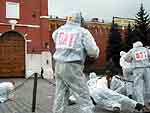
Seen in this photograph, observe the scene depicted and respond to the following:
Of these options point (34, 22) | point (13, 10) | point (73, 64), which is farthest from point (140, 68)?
point (34, 22)

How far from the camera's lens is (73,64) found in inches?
267

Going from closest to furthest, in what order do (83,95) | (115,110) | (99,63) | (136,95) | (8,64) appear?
(83,95)
(115,110)
(136,95)
(8,64)
(99,63)

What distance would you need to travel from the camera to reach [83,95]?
6.69 meters

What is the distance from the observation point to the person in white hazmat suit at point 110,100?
30.1ft

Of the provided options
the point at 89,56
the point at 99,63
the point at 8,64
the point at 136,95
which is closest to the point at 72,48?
the point at 89,56

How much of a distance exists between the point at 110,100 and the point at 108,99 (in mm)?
85

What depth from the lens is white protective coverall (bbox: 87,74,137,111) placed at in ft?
30.3

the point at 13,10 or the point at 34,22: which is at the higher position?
the point at 13,10

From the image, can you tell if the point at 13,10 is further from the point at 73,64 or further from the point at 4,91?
the point at 73,64

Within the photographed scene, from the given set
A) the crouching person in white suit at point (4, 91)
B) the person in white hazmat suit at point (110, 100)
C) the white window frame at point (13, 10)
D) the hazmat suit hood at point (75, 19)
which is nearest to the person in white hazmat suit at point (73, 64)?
the hazmat suit hood at point (75, 19)

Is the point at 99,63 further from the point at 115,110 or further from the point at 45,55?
the point at 115,110

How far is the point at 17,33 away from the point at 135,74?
21.7 m

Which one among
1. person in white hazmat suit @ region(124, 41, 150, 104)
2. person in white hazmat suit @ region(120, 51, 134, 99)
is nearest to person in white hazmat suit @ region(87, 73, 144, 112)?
person in white hazmat suit @ region(120, 51, 134, 99)

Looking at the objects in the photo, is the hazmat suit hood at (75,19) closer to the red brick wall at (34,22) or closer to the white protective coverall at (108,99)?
the white protective coverall at (108,99)
